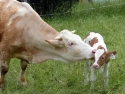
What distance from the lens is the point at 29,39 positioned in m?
6.53

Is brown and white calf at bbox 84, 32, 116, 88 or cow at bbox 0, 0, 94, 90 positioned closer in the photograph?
brown and white calf at bbox 84, 32, 116, 88

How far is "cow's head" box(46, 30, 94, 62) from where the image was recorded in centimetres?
588

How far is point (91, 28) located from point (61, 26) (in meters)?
0.95

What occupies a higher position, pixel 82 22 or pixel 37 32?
pixel 37 32

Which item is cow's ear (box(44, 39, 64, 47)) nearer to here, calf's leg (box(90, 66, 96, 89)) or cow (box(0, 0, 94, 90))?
cow (box(0, 0, 94, 90))

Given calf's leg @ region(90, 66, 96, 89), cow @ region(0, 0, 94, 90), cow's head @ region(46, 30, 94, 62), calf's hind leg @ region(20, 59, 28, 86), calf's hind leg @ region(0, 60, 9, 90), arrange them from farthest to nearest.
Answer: calf's hind leg @ region(20, 59, 28, 86), calf's hind leg @ region(0, 60, 9, 90), calf's leg @ region(90, 66, 96, 89), cow @ region(0, 0, 94, 90), cow's head @ region(46, 30, 94, 62)

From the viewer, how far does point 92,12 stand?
13.8 metres

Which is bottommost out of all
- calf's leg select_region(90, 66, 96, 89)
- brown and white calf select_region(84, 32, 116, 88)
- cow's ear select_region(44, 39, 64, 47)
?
Result: calf's leg select_region(90, 66, 96, 89)

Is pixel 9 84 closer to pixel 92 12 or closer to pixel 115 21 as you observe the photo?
pixel 115 21

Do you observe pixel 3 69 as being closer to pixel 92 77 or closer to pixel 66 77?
pixel 66 77

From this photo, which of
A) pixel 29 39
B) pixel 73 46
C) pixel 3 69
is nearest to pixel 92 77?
pixel 73 46

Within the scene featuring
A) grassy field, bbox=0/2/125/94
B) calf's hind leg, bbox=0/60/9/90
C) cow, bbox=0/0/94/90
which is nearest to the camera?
cow, bbox=0/0/94/90

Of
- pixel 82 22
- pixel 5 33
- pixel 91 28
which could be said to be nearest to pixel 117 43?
pixel 91 28

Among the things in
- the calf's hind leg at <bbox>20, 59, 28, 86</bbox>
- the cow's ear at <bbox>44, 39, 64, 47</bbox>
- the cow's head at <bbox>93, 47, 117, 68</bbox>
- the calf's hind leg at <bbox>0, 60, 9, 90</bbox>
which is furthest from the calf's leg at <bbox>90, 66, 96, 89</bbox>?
the calf's hind leg at <bbox>0, 60, 9, 90</bbox>
